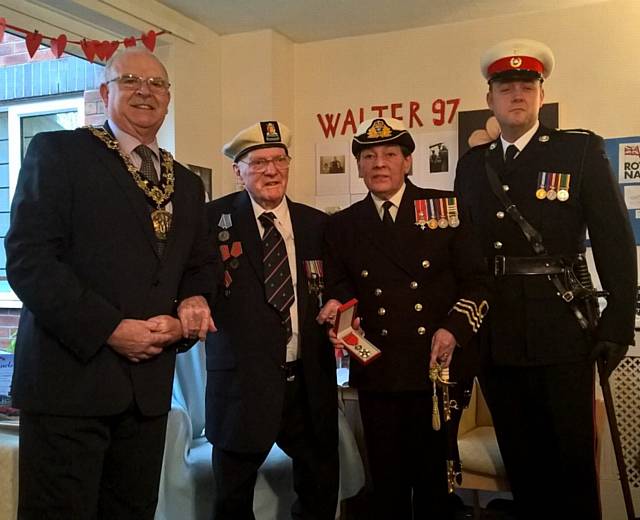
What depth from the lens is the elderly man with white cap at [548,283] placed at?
179 cm

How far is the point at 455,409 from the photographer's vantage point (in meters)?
1.80

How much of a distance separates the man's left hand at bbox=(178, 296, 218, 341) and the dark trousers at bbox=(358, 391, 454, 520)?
1.84ft

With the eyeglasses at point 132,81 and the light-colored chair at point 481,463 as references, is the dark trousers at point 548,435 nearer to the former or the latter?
the light-colored chair at point 481,463

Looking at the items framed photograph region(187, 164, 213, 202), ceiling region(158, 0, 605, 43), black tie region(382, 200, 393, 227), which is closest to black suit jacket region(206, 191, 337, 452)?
black tie region(382, 200, 393, 227)

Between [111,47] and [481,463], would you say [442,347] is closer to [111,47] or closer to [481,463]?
[481,463]

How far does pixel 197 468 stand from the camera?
216 cm

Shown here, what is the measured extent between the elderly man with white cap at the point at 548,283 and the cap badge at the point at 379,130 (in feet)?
1.09

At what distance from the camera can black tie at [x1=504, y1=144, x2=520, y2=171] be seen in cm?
190

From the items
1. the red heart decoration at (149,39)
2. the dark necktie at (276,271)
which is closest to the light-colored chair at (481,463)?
the dark necktie at (276,271)

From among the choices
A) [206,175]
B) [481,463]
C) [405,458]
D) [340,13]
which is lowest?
[481,463]

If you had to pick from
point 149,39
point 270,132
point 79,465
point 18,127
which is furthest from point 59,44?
point 79,465

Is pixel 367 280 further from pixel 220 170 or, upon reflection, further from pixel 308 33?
pixel 308 33

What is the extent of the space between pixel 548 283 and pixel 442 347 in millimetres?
348

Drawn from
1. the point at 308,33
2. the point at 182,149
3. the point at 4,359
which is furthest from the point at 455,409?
the point at 308,33
